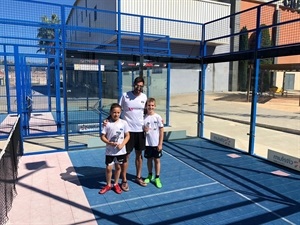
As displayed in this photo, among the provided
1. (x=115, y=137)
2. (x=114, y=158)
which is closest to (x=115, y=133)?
(x=115, y=137)

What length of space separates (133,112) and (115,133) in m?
0.52

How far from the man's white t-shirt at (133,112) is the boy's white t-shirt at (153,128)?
0.39 ft

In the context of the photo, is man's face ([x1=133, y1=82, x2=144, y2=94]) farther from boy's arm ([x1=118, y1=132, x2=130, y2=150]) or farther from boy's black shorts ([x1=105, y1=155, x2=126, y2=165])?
boy's black shorts ([x1=105, y1=155, x2=126, y2=165])

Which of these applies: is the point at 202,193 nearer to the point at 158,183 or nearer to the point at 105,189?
the point at 158,183

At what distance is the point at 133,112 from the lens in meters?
4.36

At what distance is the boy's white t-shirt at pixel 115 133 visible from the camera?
4023mm

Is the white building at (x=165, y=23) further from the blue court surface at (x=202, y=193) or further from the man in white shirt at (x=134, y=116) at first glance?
the man in white shirt at (x=134, y=116)

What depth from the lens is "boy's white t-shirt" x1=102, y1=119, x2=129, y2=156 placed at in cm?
402

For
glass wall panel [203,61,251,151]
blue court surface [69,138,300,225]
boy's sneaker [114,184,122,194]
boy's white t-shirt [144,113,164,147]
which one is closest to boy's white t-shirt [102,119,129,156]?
boy's white t-shirt [144,113,164,147]

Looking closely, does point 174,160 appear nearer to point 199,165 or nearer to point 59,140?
point 199,165

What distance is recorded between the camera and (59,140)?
768 centimetres

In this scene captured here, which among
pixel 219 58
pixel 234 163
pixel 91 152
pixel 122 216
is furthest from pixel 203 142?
pixel 122 216

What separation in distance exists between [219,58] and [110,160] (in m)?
4.40

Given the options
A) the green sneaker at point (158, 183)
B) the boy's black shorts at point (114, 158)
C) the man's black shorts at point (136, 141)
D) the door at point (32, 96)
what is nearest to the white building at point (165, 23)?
the door at point (32, 96)
